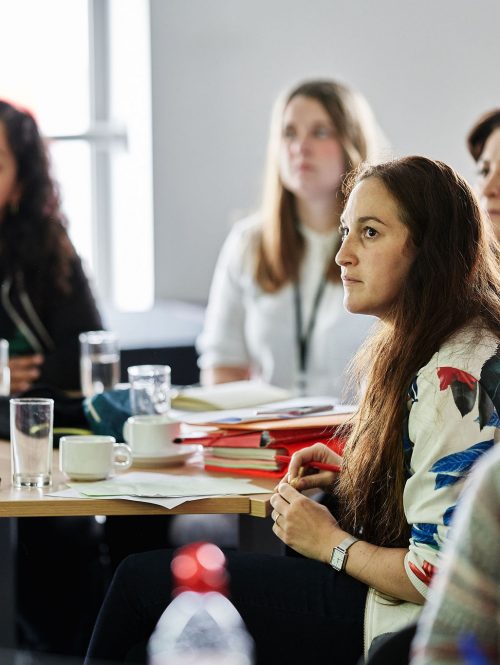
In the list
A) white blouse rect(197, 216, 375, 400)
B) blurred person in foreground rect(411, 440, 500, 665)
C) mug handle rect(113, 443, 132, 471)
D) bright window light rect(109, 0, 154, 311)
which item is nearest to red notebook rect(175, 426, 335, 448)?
mug handle rect(113, 443, 132, 471)

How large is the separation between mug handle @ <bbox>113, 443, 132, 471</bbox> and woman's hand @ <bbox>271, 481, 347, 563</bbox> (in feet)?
1.11

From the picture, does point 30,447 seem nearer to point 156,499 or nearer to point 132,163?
point 156,499

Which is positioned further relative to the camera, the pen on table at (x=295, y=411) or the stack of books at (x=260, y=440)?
the pen on table at (x=295, y=411)

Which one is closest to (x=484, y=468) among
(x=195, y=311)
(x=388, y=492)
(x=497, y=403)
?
(x=497, y=403)

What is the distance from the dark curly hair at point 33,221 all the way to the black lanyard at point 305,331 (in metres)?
0.64

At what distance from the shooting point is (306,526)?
1.80 m

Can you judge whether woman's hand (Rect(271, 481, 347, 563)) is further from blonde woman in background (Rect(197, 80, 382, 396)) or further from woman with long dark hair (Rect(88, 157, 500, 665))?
blonde woman in background (Rect(197, 80, 382, 396))

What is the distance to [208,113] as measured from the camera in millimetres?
4738

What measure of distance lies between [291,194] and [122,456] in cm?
142

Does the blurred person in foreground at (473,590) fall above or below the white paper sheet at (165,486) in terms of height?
above

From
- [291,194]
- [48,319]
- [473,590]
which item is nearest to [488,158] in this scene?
[291,194]

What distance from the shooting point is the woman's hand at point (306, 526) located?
69.8 inches

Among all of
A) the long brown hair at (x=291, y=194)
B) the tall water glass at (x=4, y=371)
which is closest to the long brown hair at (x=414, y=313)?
the tall water glass at (x=4, y=371)

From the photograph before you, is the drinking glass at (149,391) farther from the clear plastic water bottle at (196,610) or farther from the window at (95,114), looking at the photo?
the window at (95,114)
